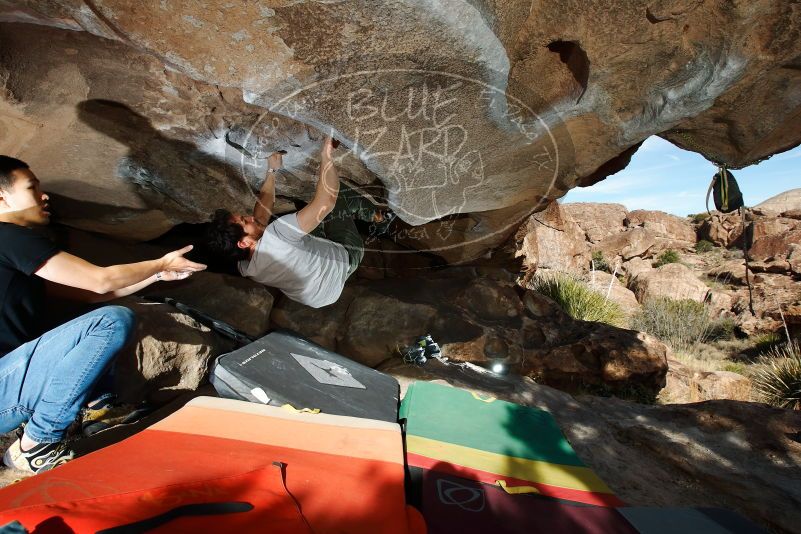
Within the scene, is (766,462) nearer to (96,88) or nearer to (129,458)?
(129,458)

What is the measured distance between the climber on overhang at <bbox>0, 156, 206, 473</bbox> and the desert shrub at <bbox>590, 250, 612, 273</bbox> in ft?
65.4

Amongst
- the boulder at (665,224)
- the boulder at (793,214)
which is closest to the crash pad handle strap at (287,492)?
the boulder at (665,224)

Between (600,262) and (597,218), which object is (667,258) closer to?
(600,262)

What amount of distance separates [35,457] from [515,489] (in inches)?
76.7

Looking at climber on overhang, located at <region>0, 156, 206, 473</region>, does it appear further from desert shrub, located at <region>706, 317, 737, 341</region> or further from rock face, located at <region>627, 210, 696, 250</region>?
rock face, located at <region>627, 210, 696, 250</region>

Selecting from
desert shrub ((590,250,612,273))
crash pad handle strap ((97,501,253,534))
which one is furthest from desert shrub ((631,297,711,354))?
crash pad handle strap ((97,501,253,534))

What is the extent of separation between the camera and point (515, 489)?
5.11 ft

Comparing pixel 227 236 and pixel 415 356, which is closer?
pixel 227 236

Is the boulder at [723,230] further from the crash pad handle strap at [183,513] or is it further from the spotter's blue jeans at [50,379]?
the spotter's blue jeans at [50,379]

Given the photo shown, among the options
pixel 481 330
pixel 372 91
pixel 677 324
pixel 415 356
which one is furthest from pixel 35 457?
pixel 677 324

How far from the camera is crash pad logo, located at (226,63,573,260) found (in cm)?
200

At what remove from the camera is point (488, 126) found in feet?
7.88

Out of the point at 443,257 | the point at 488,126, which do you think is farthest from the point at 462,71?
the point at 443,257

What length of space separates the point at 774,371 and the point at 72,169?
9.76 metres
